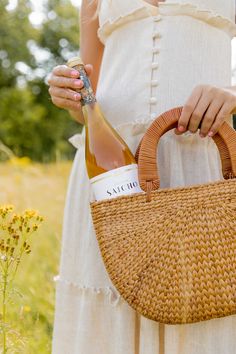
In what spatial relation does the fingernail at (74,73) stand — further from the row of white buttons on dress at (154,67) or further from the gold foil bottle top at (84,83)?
the row of white buttons on dress at (154,67)

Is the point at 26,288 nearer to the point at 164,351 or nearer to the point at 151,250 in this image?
the point at 164,351

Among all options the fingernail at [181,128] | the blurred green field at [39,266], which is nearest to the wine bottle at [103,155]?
the fingernail at [181,128]

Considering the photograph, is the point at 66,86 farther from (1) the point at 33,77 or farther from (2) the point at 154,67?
(1) the point at 33,77

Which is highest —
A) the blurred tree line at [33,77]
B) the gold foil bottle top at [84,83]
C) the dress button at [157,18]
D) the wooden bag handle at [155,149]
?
the blurred tree line at [33,77]

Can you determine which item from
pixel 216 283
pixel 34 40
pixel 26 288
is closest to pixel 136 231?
pixel 216 283

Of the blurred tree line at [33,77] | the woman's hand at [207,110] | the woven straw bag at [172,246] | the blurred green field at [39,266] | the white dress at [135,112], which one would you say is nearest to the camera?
the woven straw bag at [172,246]

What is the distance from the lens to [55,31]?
76.3ft

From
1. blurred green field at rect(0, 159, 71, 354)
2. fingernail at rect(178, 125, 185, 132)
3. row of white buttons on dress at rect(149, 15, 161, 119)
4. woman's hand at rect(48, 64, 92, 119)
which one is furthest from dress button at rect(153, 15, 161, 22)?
blurred green field at rect(0, 159, 71, 354)

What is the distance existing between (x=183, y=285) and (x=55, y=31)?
76.6 ft

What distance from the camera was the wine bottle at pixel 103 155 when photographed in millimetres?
985

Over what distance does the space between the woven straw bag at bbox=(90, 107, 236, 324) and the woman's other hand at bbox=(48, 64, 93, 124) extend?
21cm

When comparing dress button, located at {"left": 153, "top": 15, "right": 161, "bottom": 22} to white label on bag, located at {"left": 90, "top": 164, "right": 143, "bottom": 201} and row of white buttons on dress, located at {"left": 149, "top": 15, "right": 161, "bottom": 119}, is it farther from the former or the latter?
white label on bag, located at {"left": 90, "top": 164, "right": 143, "bottom": 201}

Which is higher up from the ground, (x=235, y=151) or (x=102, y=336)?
(x=235, y=151)

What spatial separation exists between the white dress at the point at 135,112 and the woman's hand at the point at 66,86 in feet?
0.36
